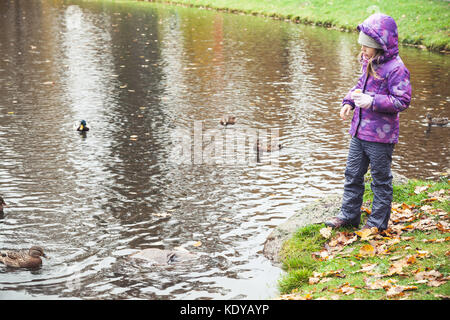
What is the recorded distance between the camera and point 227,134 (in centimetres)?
1044

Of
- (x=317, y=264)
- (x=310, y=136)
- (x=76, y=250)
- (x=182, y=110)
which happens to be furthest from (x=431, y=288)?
(x=182, y=110)

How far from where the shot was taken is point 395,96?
16.7 ft

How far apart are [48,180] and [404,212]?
5.08 metres

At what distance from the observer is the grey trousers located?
5.32 meters

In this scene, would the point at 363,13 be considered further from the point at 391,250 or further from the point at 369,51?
the point at 391,250

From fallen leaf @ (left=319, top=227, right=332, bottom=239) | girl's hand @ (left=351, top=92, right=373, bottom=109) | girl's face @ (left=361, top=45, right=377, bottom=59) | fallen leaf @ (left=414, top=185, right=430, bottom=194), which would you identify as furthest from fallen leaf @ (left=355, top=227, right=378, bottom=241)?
girl's face @ (left=361, top=45, right=377, bottom=59)

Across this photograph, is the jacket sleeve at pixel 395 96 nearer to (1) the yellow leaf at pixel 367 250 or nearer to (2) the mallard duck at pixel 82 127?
(1) the yellow leaf at pixel 367 250

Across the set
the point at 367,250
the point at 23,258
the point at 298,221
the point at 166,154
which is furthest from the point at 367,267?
the point at 166,154

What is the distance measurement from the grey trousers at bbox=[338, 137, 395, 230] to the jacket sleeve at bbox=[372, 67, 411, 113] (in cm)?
40

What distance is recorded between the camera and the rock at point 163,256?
568cm

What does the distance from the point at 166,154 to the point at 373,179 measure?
15.0ft

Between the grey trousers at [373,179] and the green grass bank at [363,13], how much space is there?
17560mm

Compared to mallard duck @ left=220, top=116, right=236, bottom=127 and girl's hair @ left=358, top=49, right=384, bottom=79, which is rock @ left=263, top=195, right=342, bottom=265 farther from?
mallard duck @ left=220, top=116, right=236, bottom=127
